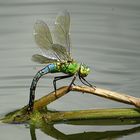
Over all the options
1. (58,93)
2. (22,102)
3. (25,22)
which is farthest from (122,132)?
(25,22)

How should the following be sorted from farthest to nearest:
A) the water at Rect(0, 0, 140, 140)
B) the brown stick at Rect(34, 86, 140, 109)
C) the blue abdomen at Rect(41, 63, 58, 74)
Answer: the water at Rect(0, 0, 140, 140) < the blue abdomen at Rect(41, 63, 58, 74) < the brown stick at Rect(34, 86, 140, 109)

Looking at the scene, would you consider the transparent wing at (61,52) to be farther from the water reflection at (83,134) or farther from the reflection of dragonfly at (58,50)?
the water reflection at (83,134)

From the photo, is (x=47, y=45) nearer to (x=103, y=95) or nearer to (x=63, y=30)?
(x=63, y=30)

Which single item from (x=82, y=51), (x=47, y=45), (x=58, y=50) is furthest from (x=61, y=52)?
(x=82, y=51)

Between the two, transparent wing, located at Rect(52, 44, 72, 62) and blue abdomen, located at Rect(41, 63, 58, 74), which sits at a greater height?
transparent wing, located at Rect(52, 44, 72, 62)

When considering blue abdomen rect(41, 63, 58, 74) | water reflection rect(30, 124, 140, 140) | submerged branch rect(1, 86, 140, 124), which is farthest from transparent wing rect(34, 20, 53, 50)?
water reflection rect(30, 124, 140, 140)

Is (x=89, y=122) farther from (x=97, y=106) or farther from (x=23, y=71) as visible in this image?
(x=23, y=71)

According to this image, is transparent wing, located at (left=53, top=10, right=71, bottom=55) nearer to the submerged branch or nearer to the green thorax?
the green thorax
